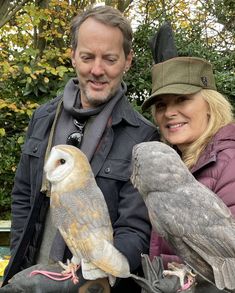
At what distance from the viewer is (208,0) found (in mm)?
8109

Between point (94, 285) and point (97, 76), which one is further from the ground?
point (97, 76)

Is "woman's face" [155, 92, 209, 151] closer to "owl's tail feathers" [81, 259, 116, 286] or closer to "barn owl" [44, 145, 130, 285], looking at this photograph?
"barn owl" [44, 145, 130, 285]

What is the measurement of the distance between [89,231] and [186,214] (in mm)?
377

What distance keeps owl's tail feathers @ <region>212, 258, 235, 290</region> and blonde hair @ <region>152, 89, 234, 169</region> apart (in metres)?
0.55

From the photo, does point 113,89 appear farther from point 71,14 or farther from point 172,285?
point 71,14

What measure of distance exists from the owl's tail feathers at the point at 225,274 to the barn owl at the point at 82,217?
36cm

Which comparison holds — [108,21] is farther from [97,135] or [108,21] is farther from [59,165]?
[59,165]

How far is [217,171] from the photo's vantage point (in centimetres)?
203

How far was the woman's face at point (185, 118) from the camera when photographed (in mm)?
2268

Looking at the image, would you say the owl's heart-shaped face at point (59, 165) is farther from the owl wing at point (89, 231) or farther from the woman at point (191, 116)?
the woman at point (191, 116)

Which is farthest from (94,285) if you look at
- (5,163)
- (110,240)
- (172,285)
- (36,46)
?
(36,46)

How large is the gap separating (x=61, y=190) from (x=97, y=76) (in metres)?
0.76

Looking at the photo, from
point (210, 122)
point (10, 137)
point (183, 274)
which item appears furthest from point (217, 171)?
point (10, 137)

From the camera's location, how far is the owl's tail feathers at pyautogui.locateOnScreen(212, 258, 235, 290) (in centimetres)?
168
